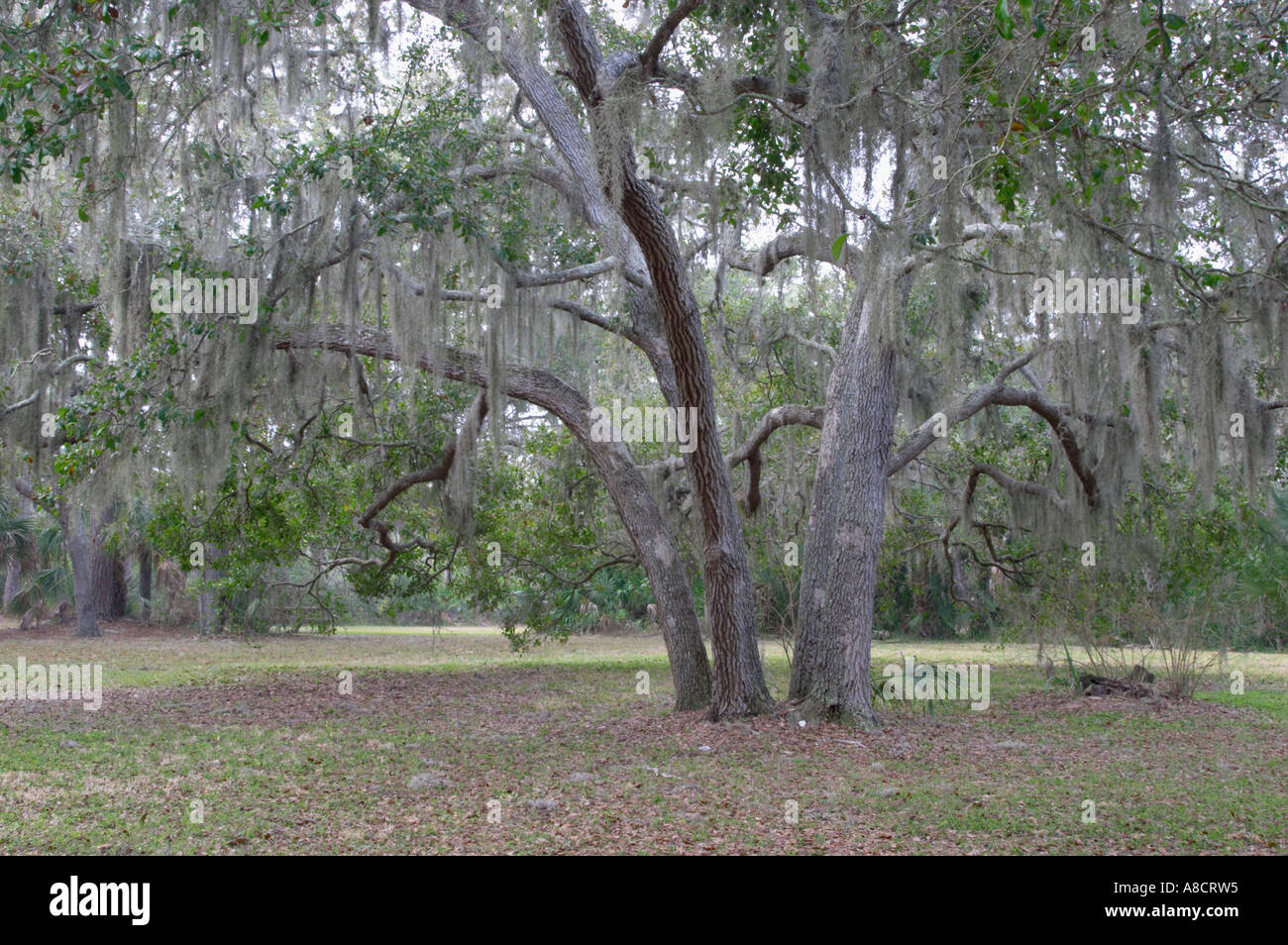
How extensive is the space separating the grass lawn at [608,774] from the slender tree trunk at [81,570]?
693 centimetres

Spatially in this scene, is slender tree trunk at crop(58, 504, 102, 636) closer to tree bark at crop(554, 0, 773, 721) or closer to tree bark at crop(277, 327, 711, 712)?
tree bark at crop(277, 327, 711, 712)

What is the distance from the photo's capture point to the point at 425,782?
5727 mm

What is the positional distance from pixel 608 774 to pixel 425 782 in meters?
1.16

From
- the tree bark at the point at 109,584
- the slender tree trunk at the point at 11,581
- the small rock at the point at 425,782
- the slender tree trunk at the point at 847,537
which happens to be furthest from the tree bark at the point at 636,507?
the tree bark at the point at 109,584

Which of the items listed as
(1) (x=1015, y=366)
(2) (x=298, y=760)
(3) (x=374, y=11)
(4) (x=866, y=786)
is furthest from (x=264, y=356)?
(1) (x=1015, y=366)

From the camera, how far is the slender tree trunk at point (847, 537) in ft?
25.0

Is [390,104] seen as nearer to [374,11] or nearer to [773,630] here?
[374,11]

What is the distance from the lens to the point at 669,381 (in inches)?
327

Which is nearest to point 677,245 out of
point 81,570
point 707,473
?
point 707,473

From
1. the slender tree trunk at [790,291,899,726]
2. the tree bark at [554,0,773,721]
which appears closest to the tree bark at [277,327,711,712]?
the tree bark at [554,0,773,721]

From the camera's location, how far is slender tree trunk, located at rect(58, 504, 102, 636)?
16.6m

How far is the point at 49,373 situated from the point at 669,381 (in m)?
6.84

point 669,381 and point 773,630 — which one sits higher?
point 669,381

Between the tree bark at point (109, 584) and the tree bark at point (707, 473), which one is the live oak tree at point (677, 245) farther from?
the tree bark at point (109, 584)
